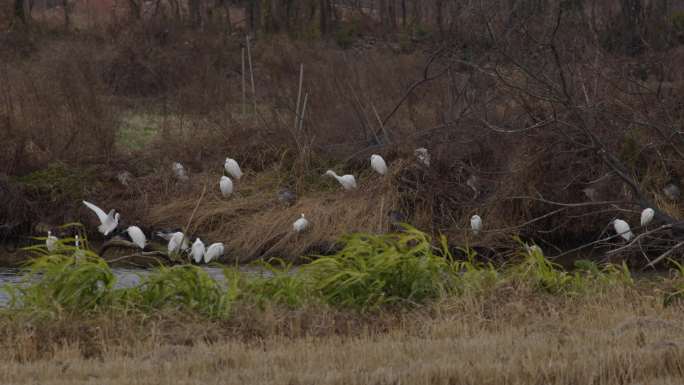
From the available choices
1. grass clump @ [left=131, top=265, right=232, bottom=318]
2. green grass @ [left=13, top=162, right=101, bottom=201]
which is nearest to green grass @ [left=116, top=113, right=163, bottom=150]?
green grass @ [left=13, top=162, right=101, bottom=201]

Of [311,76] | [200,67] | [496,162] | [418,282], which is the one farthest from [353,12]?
[418,282]

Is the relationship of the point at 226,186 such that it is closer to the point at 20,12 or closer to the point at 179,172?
the point at 179,172

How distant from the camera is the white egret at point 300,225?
18500 mm

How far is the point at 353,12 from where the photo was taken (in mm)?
45438

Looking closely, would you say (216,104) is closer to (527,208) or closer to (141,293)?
(527,208)

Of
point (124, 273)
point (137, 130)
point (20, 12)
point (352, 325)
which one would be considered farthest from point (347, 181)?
point (20, 12)

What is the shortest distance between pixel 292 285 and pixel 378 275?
0.76 metres

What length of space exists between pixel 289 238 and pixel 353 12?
91.4 ft

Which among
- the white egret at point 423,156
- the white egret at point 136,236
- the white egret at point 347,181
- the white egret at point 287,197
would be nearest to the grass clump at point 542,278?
the white egret at point 136,236

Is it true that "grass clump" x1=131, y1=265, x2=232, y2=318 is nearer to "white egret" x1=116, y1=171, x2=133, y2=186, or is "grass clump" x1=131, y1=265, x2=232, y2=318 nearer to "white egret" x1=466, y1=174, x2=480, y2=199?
"white egret" x1=466, y1=174, x2=480, y2=199

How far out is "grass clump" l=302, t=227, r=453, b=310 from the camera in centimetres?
988

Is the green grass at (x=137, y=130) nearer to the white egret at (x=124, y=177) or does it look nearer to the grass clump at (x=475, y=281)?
the white egret at (x=124, y=177)

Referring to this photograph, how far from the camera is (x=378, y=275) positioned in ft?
32.7

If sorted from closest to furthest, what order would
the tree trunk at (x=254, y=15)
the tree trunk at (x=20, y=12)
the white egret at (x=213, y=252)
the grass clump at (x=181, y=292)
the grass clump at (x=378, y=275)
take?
the grass clump at (x=181, y=292), the grass clump at (x=378, y=275), the white egret at (x=213, y=252), the tree trunk at (x=20, y=12), the tree trunk at (x=254, y=15)
